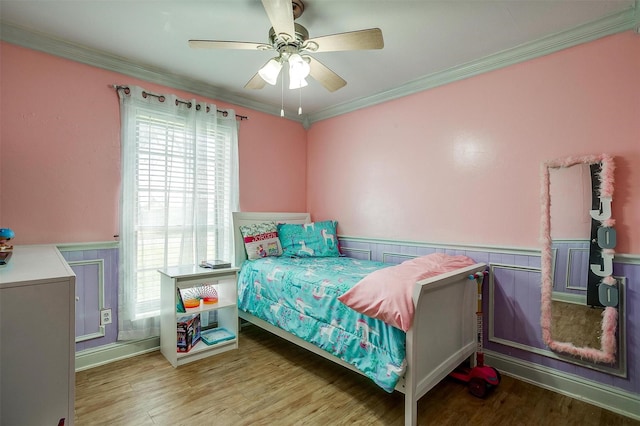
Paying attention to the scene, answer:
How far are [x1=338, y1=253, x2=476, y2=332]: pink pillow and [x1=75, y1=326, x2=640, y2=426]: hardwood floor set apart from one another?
2.21ft

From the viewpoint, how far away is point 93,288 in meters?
2.46

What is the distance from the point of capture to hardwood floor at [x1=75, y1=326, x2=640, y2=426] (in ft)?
6.00

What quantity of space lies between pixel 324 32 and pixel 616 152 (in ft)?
6.81

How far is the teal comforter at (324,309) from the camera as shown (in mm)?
1748

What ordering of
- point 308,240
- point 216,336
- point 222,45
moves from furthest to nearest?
1. point 308,240
2. point 216,336
3. point 222,45

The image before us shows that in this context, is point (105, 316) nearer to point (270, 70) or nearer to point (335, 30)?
point (270, 70)

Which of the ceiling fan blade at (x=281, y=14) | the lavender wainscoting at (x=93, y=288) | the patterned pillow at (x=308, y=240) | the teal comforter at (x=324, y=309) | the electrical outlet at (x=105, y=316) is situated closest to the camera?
the ceiling fan blade at (x=281, y=14)

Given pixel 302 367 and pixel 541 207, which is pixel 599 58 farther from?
pixel 302 367

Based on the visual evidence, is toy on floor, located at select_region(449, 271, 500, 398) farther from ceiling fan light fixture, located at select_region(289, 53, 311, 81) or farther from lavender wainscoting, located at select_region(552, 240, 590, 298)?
ceiling fan light fixture, located at select_region(289, 53, 311, 81)

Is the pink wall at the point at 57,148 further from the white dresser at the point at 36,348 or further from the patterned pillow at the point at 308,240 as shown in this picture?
the patterned pillow at the point at 308,240

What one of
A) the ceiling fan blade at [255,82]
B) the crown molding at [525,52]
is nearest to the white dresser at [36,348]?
the ceiling fan blade at [255,82]

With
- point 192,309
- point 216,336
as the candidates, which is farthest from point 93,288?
point 216,336

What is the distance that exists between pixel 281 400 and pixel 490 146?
2.45 meters

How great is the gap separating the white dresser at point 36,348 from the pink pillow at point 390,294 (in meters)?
1.33
